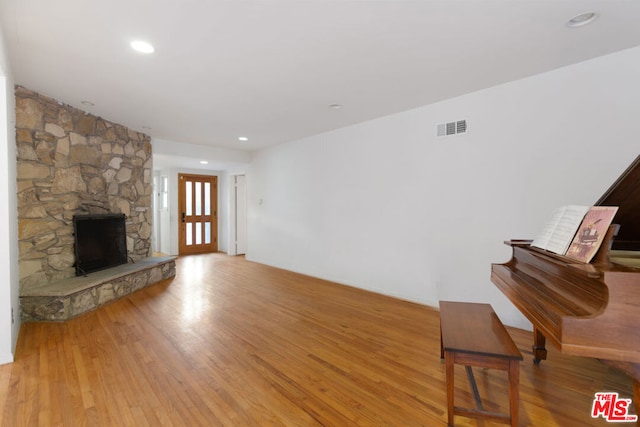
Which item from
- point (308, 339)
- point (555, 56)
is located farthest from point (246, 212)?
point (555, 56)

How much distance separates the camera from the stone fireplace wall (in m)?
3.25

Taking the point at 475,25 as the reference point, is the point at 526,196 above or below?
below

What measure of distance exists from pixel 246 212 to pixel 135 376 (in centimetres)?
508

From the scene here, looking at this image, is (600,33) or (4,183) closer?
(600,33)

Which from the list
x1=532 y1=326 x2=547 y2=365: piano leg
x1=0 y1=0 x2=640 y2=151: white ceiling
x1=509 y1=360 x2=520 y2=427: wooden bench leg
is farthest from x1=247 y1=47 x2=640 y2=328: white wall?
x1=509 y1=360 x2=520 y2=427: wooden bench leg

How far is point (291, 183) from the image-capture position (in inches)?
229

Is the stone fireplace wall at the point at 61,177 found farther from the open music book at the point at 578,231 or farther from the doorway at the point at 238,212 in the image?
the open music book at the point at 578,231

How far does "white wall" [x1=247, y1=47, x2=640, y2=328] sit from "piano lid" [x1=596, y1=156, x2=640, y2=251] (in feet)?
2.38

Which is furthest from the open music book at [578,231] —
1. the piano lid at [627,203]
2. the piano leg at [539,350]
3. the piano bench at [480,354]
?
the piano leg at [539,350]

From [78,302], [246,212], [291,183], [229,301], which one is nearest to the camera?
[78,302]

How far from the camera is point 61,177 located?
3676 millimetres

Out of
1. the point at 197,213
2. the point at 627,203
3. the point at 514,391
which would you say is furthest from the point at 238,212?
the point at 627,203

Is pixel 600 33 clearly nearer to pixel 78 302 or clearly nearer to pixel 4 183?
pixel 4 183

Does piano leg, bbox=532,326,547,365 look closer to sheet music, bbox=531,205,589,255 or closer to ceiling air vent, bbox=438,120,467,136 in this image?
sheet music, bbox=531,205,589,255
